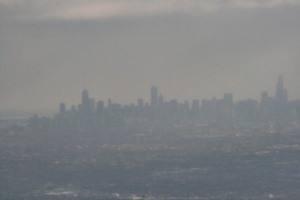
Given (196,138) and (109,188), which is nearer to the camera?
(109,188)

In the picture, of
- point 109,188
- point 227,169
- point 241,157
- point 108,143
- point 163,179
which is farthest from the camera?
point 108,143

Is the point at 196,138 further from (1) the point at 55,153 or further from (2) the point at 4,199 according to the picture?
(2) the point at 4,199

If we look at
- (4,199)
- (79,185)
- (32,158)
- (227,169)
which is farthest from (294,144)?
(4,199)

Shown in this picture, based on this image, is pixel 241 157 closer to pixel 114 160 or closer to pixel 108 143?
pixel 114 160

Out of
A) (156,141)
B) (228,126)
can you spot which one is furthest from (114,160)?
(228,126)

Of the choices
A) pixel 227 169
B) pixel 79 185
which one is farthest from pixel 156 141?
pixel 79 185

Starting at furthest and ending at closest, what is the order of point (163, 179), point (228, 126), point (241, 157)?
point (228, 126)
point (241, 157)
point (163, 179)

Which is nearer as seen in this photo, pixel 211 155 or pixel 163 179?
pixel 163 179

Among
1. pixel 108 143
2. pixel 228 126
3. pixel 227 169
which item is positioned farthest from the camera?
pixel 228 126

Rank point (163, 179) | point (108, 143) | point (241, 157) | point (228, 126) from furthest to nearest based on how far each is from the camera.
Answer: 1. point (228, 126)
2. point (108, 143)
3. point (241, 157)
4. point (163, 179)
